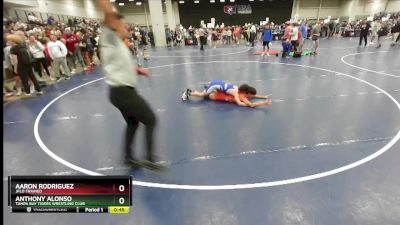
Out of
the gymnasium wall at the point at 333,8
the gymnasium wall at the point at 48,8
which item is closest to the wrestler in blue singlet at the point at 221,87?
the gymnasium wall at the point at 48,8

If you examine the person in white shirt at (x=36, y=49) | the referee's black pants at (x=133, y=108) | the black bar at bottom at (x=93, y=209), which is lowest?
the black bar at bottom at (x=93, y=209)

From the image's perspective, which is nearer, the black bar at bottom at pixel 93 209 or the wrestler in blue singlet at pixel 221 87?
the black bar at bottom at pixel 93 209

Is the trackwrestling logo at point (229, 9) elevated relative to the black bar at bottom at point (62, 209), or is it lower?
elevated

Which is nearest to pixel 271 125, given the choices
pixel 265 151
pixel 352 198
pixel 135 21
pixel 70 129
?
pixel 265 151

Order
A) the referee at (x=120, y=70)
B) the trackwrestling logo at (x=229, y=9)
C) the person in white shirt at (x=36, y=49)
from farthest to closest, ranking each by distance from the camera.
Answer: the trackwrestling logo at (x=229, y=9) → the person in white shirt at (x=36, y=49) → the referee at (x=120, y=70)

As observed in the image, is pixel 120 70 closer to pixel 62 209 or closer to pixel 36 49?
pixel 62 209

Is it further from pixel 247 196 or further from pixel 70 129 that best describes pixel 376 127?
pixel 70 129

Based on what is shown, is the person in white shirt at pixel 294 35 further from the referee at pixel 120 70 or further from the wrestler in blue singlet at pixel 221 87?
the referee at pixel 120 70

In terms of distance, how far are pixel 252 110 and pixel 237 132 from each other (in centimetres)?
128

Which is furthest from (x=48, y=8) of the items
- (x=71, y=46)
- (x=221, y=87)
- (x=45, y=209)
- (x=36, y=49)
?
(x=45, y=209)

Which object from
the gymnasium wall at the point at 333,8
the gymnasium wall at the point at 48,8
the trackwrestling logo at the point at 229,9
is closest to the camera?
the gymnasium wall at the point at 48,8

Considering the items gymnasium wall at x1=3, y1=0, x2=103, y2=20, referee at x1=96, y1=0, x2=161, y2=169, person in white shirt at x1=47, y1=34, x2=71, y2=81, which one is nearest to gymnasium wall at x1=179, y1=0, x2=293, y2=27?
gymnasium wall at x1=3, y1=0, x2=103, y2=20
